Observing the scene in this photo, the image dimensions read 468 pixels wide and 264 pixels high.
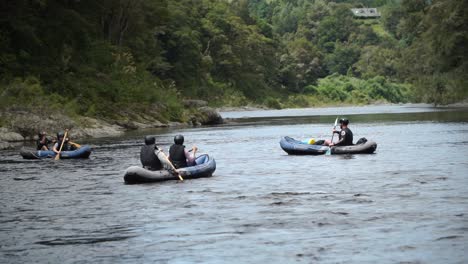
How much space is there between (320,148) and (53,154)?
11.4 m

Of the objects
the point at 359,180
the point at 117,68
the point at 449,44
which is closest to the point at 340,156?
the point at 359,180

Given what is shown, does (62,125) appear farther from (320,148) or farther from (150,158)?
(150,158)

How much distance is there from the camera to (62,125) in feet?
A: 171

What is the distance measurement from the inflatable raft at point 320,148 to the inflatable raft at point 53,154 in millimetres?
8373

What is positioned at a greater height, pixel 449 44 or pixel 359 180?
pixel 449 44

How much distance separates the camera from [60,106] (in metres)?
56.3

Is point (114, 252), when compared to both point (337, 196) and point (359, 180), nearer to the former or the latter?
point (337, 196)

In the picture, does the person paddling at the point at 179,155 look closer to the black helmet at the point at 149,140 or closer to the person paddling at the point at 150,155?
the person paddling at the point at 150,155

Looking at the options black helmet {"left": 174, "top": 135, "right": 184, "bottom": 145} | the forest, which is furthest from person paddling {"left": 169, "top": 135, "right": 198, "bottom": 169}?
the forest

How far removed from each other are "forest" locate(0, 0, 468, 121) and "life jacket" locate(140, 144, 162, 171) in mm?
27961

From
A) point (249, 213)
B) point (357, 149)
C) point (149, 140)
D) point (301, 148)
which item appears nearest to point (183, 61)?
point (301, 148)

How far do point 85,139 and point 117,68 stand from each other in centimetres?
2144

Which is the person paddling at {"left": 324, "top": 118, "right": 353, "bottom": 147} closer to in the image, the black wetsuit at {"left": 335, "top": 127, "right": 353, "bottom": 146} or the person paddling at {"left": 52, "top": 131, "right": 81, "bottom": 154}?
the black wetsuit at {"left": 335, "top": 127, "right": 353, "bottom": 146}

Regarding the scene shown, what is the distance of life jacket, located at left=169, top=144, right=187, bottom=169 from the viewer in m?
25.2
